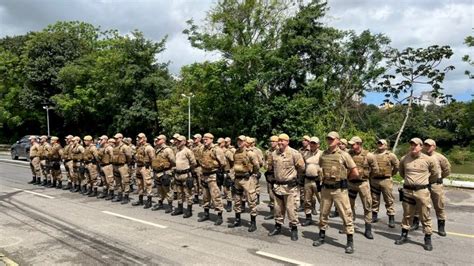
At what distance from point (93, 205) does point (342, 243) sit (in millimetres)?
7596

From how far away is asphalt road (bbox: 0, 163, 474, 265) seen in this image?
7.04 meters

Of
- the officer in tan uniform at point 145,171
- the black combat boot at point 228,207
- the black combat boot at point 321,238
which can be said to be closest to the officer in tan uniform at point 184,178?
the black combat boot at point 228,207

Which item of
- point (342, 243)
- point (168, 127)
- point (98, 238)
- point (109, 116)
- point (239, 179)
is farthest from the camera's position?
point (109, 116)

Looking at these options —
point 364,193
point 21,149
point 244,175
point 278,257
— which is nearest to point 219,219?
point 244,175

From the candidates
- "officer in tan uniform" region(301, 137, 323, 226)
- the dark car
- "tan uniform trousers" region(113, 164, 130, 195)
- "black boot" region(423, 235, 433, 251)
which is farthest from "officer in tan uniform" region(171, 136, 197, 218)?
the dark car

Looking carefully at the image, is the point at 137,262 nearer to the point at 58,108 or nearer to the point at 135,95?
the point at 135,95

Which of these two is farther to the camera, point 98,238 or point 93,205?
point 93,205

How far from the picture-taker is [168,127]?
35531mm

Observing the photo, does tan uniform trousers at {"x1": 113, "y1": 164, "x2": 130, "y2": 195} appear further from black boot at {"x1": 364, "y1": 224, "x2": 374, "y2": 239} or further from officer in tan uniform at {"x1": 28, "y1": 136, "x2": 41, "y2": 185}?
black boot at {"x1": 364, "y1": 224, "x2": 374, "y2": 239}

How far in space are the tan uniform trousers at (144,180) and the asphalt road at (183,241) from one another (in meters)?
0.65

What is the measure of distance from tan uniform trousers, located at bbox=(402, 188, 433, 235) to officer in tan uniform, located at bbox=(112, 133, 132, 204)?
26.3 ft

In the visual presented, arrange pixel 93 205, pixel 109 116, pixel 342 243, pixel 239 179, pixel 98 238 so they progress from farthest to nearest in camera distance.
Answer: pixel 109 116, pixel 93 205, pixel 239 179, pixel 98 238, pixel 342 243

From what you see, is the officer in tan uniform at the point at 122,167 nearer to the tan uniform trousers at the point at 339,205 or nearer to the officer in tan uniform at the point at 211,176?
the officer in tan uniform at the point at 211,176

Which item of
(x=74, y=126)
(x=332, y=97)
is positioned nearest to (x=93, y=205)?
(x=332, y=97)
